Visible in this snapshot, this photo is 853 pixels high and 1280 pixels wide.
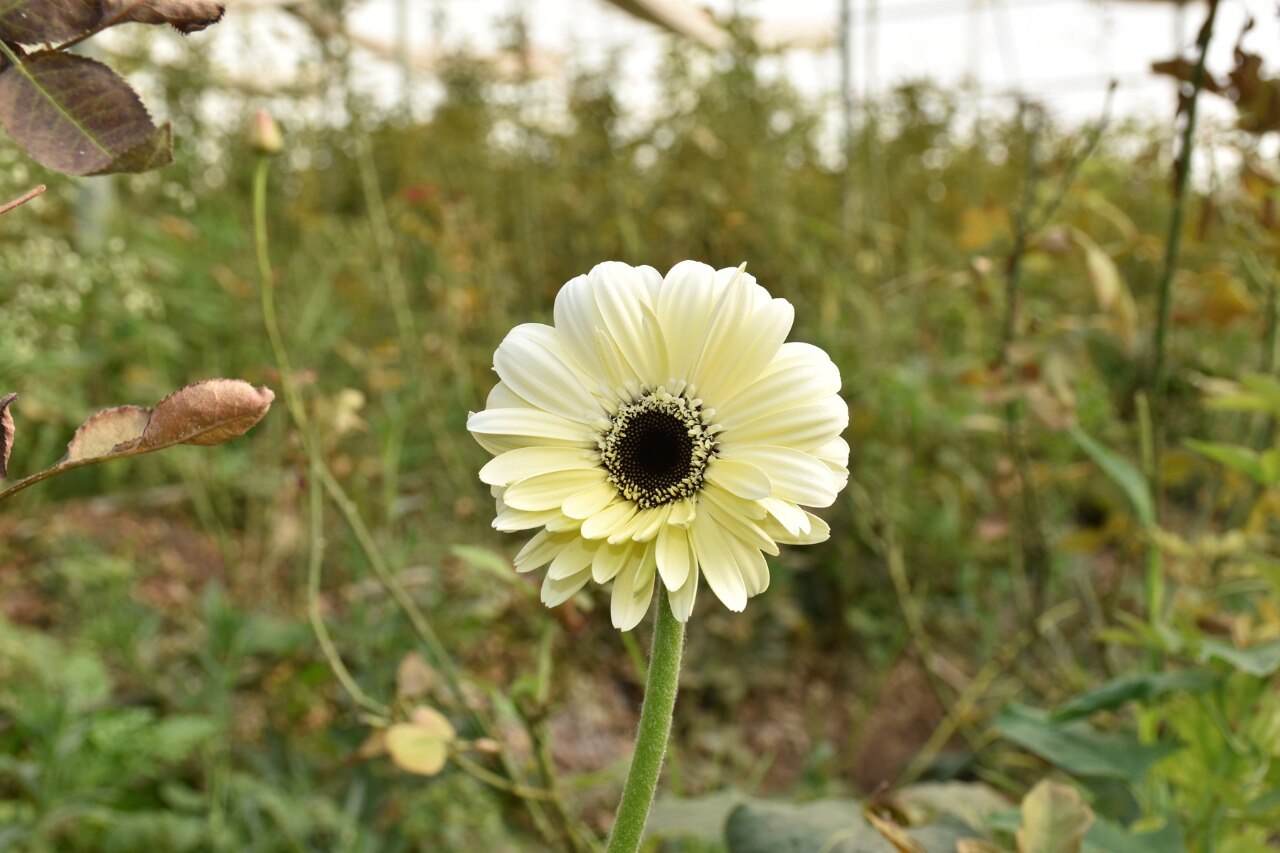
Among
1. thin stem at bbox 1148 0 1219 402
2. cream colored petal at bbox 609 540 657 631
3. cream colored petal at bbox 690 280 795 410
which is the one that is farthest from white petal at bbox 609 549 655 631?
thin stem at bbox 1148 0 1219 402

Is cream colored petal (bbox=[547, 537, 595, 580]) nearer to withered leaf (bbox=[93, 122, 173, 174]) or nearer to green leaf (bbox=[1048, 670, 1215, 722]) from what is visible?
withered leaf (bbox=[93, 122, 173, 174])

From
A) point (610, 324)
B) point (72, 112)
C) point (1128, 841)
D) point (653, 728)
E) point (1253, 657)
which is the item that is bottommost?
point (1128, 841)

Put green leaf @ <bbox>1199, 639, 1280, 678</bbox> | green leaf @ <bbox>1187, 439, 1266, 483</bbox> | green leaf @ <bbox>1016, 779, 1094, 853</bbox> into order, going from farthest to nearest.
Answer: green leaf @ <bbox>1187, 439, 1266, 483</bbox> < green leaf @ <bbox>1199, 639, 1280, 678</bbox> < green leaf @ <bbox>1016, 779, 1094, 853</bbox>

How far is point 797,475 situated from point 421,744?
545mm

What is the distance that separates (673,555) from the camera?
0.55 meters

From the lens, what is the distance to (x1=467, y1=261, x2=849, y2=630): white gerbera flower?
21.7 inches

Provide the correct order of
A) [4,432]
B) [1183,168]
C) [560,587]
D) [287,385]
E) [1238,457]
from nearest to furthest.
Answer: [4,432] < [560,587] < [287,385] < [1238,457] < [1183,168]

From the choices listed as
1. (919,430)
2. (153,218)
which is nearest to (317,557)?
(919,430)

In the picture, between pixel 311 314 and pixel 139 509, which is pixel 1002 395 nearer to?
pixel 311 314

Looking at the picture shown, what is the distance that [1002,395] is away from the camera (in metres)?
1.42

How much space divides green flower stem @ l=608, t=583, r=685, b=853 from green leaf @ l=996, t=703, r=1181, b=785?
1.99 ft

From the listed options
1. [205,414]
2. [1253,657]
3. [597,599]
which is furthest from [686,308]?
[597,599]

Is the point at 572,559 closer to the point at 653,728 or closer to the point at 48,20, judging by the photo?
the point at 653,728

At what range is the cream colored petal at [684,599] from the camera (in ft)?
1.69
